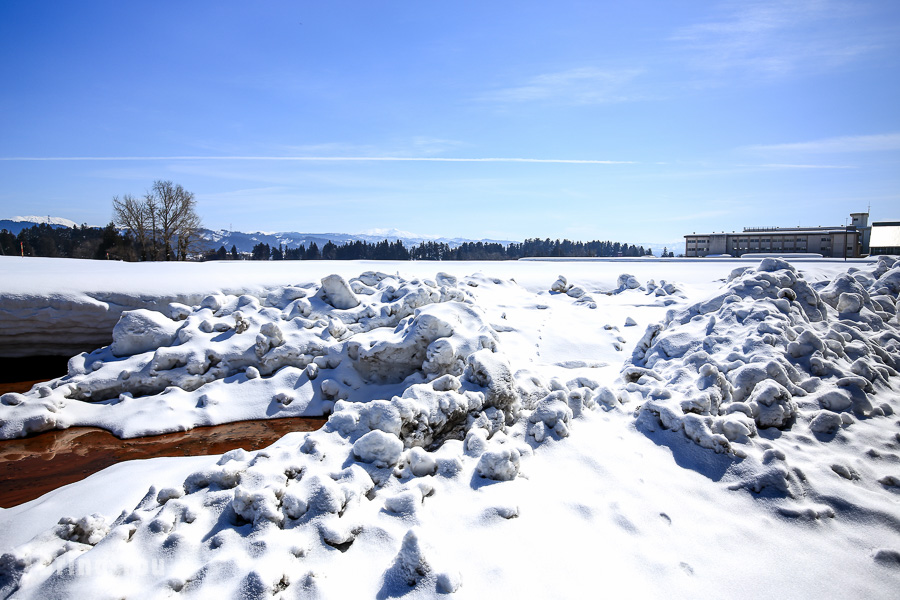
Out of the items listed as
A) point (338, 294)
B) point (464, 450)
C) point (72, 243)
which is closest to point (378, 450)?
point (464, 450)

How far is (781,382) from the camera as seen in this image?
12.2 ft

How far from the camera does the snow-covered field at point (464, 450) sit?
79.3 inches

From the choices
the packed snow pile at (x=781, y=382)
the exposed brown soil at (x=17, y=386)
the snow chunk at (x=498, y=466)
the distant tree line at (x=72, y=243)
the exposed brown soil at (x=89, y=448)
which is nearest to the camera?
the snow chunk at (x=498, y=466)

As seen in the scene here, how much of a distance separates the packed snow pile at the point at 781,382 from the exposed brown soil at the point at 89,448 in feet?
11.4

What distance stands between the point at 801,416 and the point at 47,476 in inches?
236

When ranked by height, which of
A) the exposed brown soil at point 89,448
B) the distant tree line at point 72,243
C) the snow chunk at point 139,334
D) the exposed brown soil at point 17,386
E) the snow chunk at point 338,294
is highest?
the distant tree line at point 72,243

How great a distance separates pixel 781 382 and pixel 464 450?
281 cm

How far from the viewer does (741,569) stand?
2.08 meters

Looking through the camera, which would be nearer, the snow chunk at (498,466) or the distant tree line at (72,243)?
the snow chunk at (498,466)

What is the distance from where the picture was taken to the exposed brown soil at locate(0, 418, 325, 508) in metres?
3.41

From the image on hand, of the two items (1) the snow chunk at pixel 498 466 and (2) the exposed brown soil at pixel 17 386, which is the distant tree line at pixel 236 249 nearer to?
(2) the exposed brown soil at pixel 17 386

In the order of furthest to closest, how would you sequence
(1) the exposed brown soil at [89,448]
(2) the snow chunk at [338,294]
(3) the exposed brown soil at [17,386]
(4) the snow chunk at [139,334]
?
(2) the snow chunk at [338,294] < (4) the snow chunk at [139,334] < (3) the exposed brown soil at [17,386] < (1) the exposed brown soil at [89,448]

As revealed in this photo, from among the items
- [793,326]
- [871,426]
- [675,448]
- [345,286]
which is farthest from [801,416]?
[345,286]

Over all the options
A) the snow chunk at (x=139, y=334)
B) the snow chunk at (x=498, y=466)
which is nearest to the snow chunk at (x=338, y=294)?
the snow chunk at (x=139, y=334)
